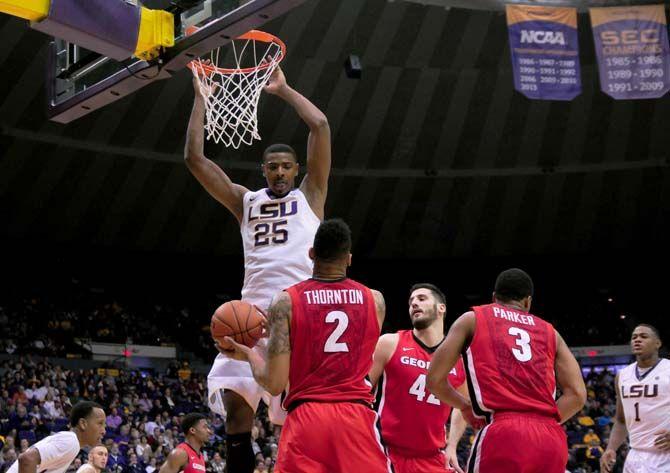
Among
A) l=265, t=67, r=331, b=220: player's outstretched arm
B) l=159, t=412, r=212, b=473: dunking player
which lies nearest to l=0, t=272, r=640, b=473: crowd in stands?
l=159, t=412, r=212, b=473: dunking player

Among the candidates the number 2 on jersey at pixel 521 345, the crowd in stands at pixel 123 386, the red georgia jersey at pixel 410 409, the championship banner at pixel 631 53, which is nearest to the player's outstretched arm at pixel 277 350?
the number 2 on jersey at pixel 521 345

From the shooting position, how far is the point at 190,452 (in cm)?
1069

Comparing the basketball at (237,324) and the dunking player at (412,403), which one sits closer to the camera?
the basketball at (237,324)

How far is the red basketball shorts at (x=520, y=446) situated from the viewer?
540 centimetres

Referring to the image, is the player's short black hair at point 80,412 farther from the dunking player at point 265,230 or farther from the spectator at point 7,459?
the spectator at point 7,459

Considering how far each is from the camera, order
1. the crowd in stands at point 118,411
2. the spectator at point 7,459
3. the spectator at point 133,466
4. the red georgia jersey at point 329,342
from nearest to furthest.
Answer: the red georgia jersey at point 329,342 < the spectator at point 7,459 < the spectator at point 133,466 < the crowd in stands at point 118,411

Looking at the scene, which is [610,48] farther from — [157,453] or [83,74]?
[83,74]

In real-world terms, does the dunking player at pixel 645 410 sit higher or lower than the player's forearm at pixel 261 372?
lower

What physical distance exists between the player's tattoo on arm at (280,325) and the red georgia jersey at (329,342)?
0.11ft

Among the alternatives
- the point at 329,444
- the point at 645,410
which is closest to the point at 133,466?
the point at 645,410

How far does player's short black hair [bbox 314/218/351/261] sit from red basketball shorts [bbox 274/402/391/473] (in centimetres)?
79

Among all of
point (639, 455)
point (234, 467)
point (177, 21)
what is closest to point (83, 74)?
point (177, 21)

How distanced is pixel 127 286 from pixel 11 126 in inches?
264

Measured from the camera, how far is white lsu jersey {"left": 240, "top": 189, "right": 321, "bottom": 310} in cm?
614
